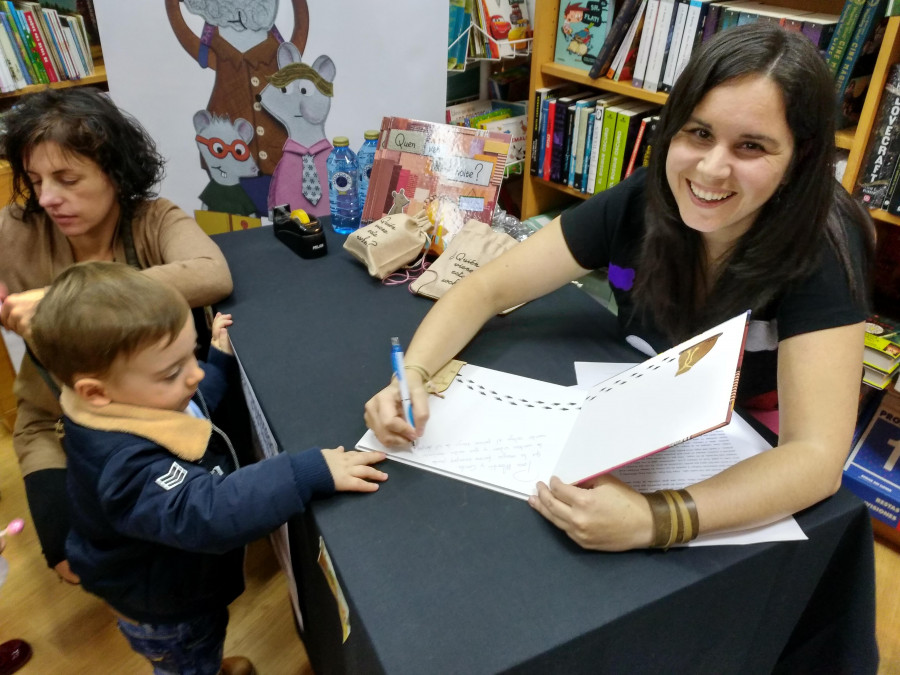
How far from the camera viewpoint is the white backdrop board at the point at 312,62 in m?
1.70

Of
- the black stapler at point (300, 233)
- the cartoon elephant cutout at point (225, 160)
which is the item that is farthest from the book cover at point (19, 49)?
the black stapler at point (300, 233)

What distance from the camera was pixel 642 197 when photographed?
1153 millimetres

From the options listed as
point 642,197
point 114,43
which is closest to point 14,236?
point 114,43

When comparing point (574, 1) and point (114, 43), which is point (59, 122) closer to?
point (114, 43)

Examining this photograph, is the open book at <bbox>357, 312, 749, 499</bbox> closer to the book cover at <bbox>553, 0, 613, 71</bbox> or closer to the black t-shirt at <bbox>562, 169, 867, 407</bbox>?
the black t-shirt at <bbox>562, 169, 867, 407</bbox>

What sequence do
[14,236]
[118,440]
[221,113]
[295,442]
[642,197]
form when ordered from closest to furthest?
[118,440]
[295,442]
[642,197]
[14,236]
[221,113]

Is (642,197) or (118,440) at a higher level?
(642,197)

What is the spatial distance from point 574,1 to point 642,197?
1.25 meters

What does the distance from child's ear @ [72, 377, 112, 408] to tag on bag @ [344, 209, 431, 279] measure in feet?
2.11

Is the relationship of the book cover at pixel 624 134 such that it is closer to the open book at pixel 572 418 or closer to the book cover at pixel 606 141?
the book cover at pixel 606 141

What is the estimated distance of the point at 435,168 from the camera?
5.08 feet

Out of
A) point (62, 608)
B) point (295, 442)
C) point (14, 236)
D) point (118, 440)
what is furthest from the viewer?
point (62, 608)

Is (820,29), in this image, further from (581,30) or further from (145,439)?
(145,439)

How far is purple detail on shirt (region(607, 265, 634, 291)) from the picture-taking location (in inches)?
47.3
